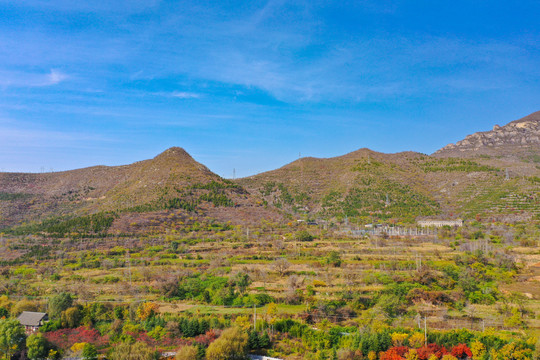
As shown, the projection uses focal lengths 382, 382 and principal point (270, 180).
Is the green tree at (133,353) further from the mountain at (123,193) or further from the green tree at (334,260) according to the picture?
the mountain at (123,193)

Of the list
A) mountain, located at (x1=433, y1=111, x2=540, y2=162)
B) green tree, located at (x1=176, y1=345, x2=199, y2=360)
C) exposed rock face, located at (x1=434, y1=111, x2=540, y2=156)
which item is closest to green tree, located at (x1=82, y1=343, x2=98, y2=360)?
green tree, located at (x1=176, y1=345, x2=199, y2=360)

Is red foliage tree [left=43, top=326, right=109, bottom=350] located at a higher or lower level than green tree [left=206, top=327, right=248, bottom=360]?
lower

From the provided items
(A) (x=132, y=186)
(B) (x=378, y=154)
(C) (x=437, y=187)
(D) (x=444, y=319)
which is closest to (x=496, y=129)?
(B) (x=378, y=154)

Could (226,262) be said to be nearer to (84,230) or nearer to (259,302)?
(259,302)

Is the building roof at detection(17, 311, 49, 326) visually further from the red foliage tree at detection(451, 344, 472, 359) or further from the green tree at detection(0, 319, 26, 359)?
the red foliage tree at detection(451, 344, 472, 359)

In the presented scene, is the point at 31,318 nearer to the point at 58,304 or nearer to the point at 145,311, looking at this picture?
the point at 58,304

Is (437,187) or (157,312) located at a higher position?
(437,187)
